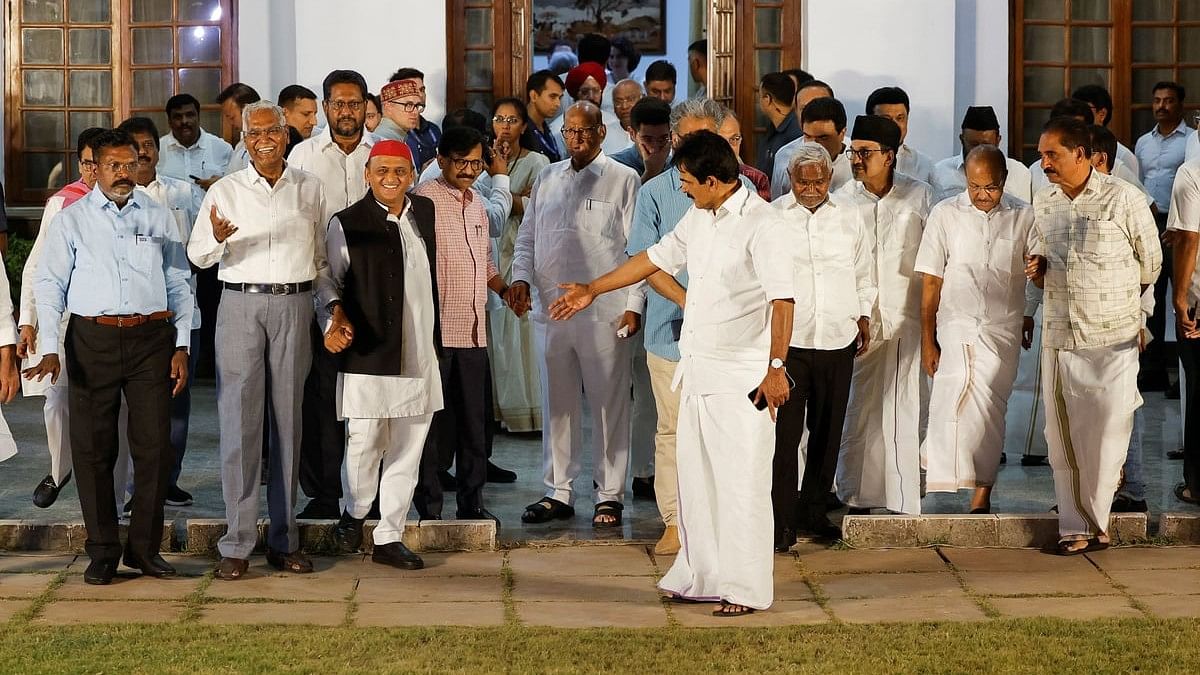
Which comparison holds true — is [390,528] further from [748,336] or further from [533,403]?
[533,403]

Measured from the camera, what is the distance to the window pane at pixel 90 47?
12.4 meters

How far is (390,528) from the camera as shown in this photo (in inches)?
273

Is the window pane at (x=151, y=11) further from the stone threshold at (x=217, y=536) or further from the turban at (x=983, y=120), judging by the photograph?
the turban at (x=983, y=120)

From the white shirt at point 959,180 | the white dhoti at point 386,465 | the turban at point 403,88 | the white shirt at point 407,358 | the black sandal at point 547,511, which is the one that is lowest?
the black sandal at point 547,511

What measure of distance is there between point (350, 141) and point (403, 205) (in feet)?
2.94

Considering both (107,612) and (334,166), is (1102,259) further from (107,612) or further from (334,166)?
(107,612)

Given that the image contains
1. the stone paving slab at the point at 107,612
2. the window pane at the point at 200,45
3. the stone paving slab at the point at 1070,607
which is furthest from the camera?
the window pane at the point at 200,45

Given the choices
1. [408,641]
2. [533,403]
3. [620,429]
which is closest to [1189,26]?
[533,403]

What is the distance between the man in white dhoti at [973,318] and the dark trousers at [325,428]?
8.64ft

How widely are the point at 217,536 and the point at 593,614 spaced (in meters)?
1.83

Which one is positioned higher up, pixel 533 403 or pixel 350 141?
pixel 350 141

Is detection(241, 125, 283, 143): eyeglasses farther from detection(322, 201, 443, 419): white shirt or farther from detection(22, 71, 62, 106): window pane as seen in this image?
detection(22, 71, 62, 106): window pane

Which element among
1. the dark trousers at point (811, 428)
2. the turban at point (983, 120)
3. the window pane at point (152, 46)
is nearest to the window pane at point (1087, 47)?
the turban at point (983, 120)

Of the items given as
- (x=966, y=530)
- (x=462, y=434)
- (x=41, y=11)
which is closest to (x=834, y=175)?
(x=966, y=530)
